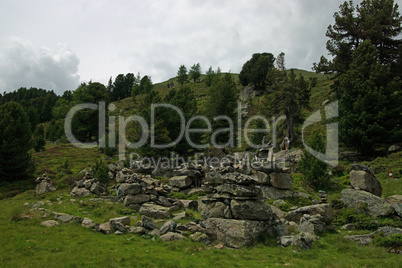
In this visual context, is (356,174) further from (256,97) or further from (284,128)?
(256,97)

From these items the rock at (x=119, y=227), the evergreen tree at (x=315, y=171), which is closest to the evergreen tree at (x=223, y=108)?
the evergreen tree at (x=315, y=171)

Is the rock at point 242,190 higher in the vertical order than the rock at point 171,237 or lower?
higher

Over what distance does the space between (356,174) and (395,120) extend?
19.0 metres

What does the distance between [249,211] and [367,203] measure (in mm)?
7906

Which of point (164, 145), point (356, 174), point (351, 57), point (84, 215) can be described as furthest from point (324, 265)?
point (351, 57)

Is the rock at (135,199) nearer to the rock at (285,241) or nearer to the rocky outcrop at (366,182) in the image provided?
the rock at (285,241)

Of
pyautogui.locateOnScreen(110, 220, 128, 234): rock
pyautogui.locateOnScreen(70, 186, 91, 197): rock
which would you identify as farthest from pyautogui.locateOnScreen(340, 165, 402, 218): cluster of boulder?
pyautogui.locateOnScreen(70, 186, 91, 197): rock

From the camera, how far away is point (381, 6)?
144 ft

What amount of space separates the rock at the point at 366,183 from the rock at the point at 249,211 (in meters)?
8.20

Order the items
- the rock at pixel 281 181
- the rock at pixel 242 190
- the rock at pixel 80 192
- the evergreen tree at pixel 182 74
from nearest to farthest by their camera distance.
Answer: the rock at pixel 242 190 → the rock at pixel 281 181 → the rock at pixel 80 192 → the evergreen tree at pixel 182 74

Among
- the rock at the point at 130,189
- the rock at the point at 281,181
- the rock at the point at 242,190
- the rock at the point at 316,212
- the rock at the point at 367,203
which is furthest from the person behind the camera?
the rock at the point at 281,181

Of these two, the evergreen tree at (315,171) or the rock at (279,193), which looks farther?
the evergreen tree at (315,171)

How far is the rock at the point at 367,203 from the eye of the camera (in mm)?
14281

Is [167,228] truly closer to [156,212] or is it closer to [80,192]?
[156,212]
